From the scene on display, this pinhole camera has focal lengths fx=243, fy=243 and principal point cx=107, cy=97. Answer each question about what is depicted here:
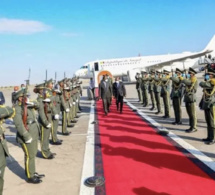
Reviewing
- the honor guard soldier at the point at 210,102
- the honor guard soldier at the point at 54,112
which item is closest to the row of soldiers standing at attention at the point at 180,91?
the honor guard soldier at the point at 210,102

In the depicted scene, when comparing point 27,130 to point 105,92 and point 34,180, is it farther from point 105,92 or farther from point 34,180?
point 105,92

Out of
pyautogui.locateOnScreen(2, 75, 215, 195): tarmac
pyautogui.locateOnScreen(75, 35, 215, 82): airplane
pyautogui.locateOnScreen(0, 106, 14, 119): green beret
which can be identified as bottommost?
pyautogui.locateOnScreen(2, 75, 215, 195): tarmac

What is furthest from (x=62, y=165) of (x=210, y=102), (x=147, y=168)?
(x=210, y=102)

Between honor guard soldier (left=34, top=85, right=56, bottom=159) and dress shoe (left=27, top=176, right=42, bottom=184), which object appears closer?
dress shoe (left=27, top=176, right=42, bottom=184)

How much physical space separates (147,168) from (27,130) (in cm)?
270

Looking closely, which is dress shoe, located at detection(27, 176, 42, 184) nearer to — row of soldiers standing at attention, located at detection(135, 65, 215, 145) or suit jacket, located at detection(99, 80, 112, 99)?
row of soldiers standing at attention, located at detection(135, 65, 215, 145)

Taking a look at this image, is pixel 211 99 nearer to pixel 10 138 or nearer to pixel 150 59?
pixel 10 138

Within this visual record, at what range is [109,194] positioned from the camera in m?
4.28

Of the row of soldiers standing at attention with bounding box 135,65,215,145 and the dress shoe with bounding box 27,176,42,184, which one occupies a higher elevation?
the row of soldiers standing at attention with bounding box 135,65,215,145

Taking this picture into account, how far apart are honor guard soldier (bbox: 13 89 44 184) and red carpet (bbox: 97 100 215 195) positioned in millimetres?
1565

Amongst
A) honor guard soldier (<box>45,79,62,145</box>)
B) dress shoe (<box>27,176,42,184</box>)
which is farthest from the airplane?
dress shoe (<box>27,176,42,184</box>)

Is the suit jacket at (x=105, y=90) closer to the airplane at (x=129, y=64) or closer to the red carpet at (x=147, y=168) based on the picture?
the red carpet at (x=147, y=168)

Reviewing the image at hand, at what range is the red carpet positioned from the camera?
4402 mm

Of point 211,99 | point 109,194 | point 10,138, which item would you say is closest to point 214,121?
point 211,99
